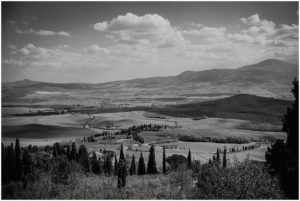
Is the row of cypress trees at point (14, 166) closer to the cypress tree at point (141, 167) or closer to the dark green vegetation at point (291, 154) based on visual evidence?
the cypress tree at point (141, 167)

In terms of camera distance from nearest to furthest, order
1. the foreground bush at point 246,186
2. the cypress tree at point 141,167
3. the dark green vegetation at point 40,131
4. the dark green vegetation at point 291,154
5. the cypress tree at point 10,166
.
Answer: the dark green vegetation at point 291,154, the foreground bush at point 246,186, the cypress tree at point 10,166, the cypress tree at point 141,167, the dark green vegetation at point 40,131

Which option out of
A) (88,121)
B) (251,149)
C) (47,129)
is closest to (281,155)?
(251,149)

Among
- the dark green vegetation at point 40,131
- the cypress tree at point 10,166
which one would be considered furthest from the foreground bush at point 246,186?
the dark green vegetation at point 40,131

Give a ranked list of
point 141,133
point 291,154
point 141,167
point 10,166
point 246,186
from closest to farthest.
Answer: point 291,154, point 246,186, point 10,166, point 141,167, point 141,133

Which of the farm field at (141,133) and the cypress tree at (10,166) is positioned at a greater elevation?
the cypress tree at (10,166)

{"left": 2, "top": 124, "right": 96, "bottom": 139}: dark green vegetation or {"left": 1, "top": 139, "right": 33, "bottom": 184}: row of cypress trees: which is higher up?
{"left": 1, "top": 139, "right": 33, "bottom": 184}: row of cypress trees

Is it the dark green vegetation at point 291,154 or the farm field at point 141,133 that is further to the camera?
the farm field at point 141,133

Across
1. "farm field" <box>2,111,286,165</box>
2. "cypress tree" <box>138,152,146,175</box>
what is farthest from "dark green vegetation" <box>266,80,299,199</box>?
"farm field" <box>2,111,286,165</box>

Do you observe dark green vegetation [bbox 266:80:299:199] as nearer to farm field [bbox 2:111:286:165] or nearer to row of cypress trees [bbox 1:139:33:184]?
row of cypress trees [bbox 1:139:33:184]


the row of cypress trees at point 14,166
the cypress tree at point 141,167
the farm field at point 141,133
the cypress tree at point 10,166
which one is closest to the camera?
the cypress tree at point 10,166

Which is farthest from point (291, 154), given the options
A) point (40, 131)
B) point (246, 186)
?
point (40, 131)

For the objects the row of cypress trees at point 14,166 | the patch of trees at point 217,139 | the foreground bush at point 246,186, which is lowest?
the patch of trees at point 217,139

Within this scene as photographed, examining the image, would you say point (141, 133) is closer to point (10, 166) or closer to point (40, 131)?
point (40, 131)
